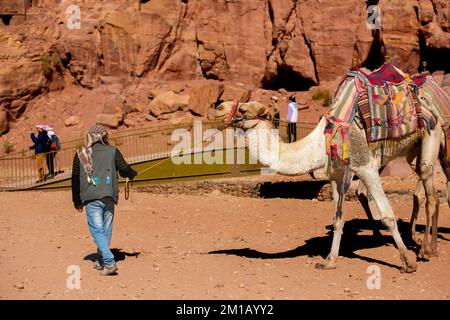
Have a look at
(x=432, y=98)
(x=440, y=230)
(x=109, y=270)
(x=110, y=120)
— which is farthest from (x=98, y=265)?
(x=110, y=120)

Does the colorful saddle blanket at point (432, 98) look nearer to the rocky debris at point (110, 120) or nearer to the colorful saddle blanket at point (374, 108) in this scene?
the colorful saddle blanket at point (374, 108)

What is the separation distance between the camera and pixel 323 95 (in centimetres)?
2633

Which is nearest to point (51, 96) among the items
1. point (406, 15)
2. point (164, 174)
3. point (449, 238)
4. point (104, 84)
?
point (104, 84)

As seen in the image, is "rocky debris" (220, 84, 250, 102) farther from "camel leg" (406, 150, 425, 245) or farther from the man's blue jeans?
the man's blue jeans

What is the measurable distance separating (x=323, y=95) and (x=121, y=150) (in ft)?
25.6

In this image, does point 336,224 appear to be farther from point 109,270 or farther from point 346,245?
point 109,270

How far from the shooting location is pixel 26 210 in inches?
559

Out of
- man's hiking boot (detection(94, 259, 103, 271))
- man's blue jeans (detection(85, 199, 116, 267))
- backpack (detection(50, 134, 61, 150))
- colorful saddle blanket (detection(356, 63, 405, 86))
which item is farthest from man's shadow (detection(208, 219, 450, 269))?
backpack (detection(50, 134, 61, 150))

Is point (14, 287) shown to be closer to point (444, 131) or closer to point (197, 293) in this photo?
point (197, 293)

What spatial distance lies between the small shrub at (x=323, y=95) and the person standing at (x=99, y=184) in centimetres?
1804

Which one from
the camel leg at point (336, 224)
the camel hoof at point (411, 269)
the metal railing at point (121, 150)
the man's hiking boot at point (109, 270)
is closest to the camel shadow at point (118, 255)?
→ the man's hiking boot at point (109, 270)

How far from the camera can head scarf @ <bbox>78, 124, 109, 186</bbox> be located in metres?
8.60

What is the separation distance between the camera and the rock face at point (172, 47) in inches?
1066
